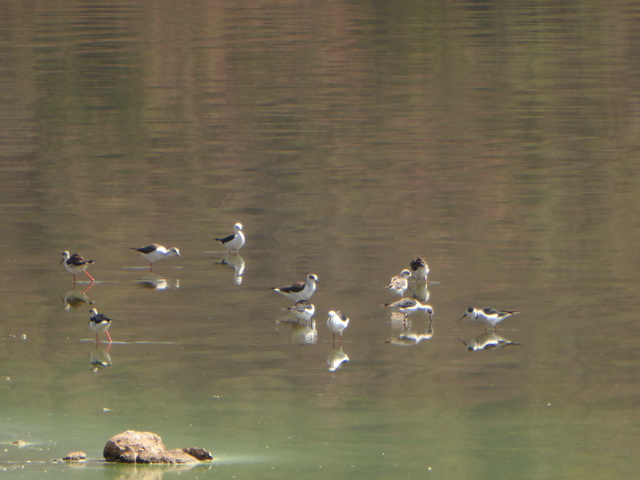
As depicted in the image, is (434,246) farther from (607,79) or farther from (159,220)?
(607,79)

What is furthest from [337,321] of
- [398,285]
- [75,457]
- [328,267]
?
[75,457]

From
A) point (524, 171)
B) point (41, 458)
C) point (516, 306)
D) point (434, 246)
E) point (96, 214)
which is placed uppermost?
point (524, 171)

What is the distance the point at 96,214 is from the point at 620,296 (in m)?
9.85

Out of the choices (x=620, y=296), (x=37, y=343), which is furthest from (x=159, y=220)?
(x=620, y=296)

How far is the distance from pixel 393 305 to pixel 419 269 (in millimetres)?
1424

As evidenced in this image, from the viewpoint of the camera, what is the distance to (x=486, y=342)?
15281mm

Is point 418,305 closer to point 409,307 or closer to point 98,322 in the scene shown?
point 409,307

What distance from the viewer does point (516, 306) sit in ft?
Answer: 54.6

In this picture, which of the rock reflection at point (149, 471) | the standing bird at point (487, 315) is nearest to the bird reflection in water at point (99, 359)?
the rock reflection at point (149, 471)

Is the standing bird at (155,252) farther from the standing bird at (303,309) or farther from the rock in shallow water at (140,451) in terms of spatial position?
the rock in shallow water at (140,451)

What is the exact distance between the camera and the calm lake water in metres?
12.3

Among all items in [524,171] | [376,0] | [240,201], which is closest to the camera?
[240,201]

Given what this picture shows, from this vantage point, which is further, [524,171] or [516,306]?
[524,171]

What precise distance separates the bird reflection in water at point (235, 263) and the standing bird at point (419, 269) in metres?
2.44
